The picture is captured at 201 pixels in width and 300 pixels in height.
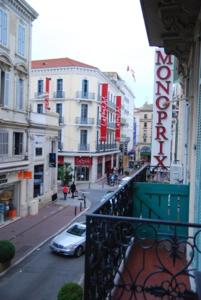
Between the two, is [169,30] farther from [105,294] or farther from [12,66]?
[12,66]

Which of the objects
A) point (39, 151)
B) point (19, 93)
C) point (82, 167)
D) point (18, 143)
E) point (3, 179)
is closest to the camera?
point (3, 179)

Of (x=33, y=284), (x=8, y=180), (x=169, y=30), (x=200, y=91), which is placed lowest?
(x=33, y=284)

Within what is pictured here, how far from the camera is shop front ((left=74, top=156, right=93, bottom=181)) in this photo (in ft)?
151

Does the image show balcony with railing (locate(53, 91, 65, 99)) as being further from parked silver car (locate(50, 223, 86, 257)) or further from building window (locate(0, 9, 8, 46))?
parked silver car (locate(50, 223, 86, 257))

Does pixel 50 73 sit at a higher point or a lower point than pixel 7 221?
higher

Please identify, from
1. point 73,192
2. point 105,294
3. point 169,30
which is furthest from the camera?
point 73,192

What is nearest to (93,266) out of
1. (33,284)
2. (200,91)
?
(200,91)

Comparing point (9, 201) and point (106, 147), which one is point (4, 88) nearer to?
point (9, 201)

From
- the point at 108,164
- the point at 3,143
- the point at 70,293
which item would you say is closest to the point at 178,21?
the point at 70,293

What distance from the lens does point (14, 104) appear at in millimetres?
24250

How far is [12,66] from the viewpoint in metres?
23.8

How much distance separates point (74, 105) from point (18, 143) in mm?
20632

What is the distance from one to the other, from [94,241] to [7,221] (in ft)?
72.5

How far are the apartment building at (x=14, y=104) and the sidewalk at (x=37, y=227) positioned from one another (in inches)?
50.0
